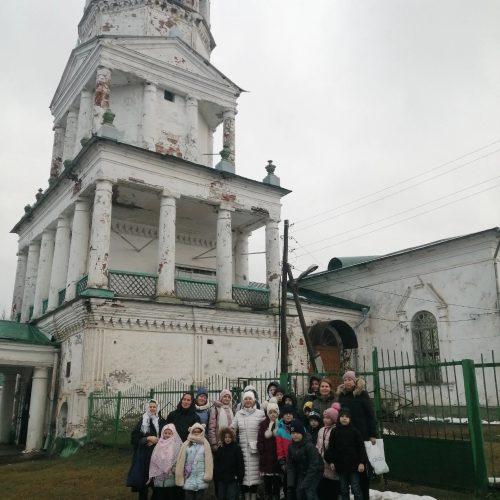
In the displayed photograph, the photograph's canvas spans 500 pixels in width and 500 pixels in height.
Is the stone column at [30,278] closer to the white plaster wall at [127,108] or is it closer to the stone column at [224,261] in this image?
the white plaster wall at [127,108]

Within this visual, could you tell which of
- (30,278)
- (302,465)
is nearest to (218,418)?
(302,465)

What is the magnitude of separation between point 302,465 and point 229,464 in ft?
3.19

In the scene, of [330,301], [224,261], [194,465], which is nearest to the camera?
[194,465]

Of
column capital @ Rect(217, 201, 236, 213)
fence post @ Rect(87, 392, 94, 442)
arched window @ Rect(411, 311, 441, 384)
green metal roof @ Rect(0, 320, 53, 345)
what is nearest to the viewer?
fence post @ Rect(87, 392, 94, 442)

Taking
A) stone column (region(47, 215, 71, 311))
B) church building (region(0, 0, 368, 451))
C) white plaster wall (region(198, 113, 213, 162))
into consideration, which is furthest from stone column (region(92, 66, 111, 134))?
white plaster wall (region(198, 113, 213, 162))

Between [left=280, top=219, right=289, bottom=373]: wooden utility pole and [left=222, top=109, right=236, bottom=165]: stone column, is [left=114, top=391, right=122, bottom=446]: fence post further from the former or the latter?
[left=222, top=109, right=236, bottom=165]: stone column

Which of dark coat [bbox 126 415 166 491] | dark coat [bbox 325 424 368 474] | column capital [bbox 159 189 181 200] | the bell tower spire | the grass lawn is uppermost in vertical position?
the bell tower spire

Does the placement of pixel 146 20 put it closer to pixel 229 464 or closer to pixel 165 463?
pixel 165 463

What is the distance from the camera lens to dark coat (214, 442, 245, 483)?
615 centimetres

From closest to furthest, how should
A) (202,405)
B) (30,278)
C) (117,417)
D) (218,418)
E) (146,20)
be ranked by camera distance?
(218,418) < (202,405) < (117,417) < (146,20) < (30,278)

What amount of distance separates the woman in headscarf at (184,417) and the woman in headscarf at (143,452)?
12.9 inches

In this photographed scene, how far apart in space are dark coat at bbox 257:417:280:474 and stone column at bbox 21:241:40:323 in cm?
1434

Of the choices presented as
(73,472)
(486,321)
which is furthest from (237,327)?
(486,321)

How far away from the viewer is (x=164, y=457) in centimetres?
616
